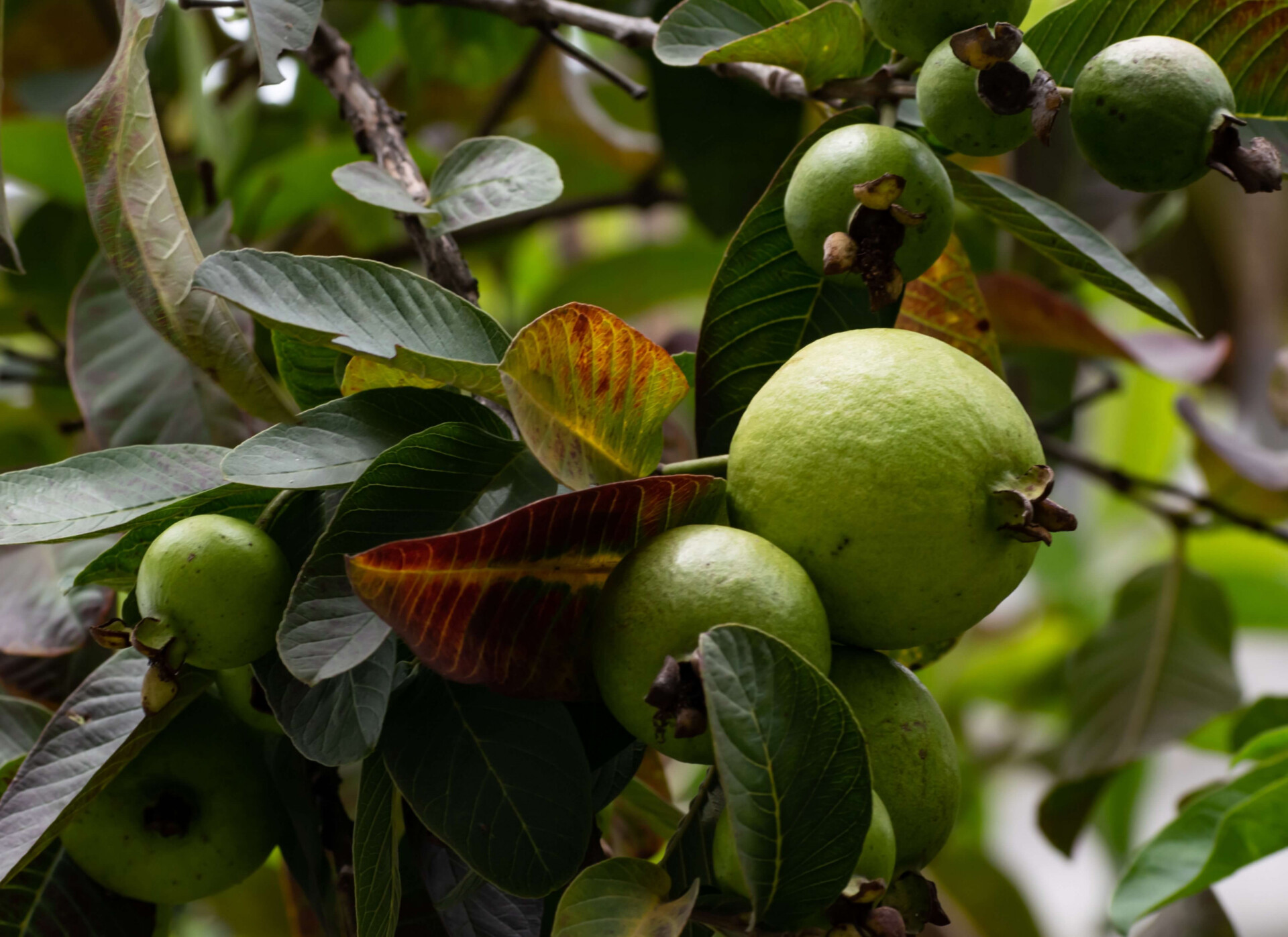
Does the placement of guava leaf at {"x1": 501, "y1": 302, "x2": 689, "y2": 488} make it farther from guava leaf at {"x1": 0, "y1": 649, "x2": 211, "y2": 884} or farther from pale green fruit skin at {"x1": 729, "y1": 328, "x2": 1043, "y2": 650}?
guava leaf at {"x1": 0, "y1": 649, "x2": 211, "y2": 884}

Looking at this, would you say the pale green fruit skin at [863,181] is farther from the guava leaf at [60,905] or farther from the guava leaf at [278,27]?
the guava leaf at [60,905]

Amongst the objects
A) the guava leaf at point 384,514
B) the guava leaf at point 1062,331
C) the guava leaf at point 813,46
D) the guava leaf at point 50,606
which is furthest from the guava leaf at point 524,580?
the guava leaf at point 1062,331

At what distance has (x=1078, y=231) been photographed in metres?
0.57

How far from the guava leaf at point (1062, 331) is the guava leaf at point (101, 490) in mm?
736

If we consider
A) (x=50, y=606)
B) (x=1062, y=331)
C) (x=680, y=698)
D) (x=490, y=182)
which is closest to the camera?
(x=680, y=698)

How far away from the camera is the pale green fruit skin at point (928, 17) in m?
0.48

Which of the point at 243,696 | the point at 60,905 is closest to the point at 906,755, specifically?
the point at 243,696

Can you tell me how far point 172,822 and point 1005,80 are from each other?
49 centimetres

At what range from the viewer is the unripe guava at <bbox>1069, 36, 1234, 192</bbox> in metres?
0.44

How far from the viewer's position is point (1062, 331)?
40.5 inches

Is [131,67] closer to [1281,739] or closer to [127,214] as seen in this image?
[127,214]

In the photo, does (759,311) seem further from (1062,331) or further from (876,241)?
(1062,331)

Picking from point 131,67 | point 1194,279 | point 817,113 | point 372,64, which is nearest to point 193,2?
point 131,67

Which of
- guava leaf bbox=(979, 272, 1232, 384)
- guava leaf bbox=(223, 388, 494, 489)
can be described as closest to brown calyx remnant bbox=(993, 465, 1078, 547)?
guava leaf bbox=(223, 388, 494, 489)
